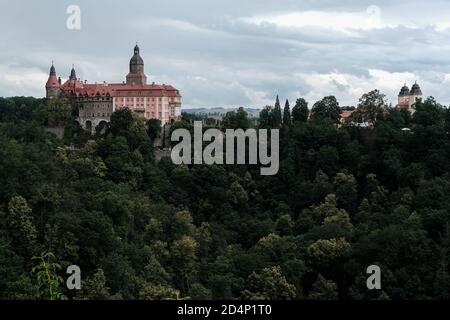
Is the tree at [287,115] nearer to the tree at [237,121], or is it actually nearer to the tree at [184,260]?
the tree at [237,121]

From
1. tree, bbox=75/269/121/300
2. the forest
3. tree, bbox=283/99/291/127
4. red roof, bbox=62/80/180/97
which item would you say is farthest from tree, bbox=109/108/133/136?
tree, bbox=75/269/121/300

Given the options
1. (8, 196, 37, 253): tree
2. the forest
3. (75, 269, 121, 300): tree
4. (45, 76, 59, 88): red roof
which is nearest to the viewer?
(75, 269, 121, 300): tree

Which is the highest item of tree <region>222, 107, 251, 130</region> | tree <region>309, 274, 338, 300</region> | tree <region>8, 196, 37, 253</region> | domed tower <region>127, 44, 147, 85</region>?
domed tower <region>127, 44, 147, 85</region>

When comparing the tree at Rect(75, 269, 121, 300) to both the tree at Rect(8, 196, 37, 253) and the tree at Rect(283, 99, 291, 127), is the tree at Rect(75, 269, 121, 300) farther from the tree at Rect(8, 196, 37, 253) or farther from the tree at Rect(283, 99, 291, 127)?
the tree at Rect(283, 99, 291, 127)

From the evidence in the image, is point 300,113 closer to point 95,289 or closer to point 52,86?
point 52,86
